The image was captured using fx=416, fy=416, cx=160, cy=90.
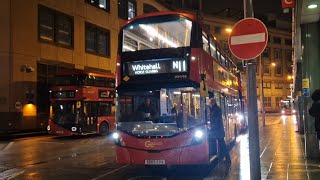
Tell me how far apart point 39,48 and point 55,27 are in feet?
10.8

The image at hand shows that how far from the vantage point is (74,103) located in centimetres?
2481

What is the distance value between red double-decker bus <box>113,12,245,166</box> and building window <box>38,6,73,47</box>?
24.8 m

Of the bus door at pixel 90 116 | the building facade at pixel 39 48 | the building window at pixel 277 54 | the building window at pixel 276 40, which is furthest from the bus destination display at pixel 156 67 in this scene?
the building window at pixel 276 40

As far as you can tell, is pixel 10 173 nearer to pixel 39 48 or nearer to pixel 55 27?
pixel 39 48

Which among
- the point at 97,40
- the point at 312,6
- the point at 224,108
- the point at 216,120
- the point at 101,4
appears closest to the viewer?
the point at 312,6

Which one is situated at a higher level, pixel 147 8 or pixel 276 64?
pixel 147 8

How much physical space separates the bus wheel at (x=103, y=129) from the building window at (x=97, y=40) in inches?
607

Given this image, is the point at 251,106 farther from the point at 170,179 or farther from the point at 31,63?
the point at 31,63

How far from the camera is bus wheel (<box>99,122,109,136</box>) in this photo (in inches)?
1049

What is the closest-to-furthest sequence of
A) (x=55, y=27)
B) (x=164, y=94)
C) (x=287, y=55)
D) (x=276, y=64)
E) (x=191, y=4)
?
(x=164, y=94) < (x=55, y=27) < (x=191, y=4) < (x=276, y=64) < (x=287, y=55)

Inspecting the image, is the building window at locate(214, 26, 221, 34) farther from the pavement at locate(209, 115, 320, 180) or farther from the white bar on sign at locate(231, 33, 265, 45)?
the white bar on sign at locate(231, 33, 265, 45)

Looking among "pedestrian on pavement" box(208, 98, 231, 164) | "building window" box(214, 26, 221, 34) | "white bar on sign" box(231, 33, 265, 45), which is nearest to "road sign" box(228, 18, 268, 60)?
"white bar on sign" box(231, 33, 265, 45)

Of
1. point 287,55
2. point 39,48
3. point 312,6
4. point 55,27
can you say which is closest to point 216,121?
point 312,6

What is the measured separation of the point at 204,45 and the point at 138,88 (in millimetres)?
2437
